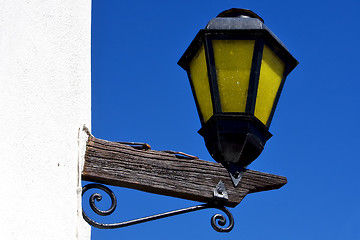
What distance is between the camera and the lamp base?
2326mm

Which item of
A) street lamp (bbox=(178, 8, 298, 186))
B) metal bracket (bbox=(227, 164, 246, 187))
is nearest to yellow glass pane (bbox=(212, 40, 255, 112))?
street lamp (bbox=(178, 8, 298, 186))

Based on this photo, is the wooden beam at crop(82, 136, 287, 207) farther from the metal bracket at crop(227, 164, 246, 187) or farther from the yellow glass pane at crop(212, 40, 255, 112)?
the yellow glass pane at crop(212, 40, 255, 112)

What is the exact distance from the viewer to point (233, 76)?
2336mm

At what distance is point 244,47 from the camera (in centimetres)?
237

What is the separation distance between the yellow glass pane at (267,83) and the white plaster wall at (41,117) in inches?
33.4

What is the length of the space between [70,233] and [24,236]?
0.51 m

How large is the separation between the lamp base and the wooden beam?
57 cm

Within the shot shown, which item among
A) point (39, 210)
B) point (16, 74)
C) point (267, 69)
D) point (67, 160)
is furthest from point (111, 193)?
point (267, 69)

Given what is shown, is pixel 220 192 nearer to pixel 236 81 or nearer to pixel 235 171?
pixel 235 171

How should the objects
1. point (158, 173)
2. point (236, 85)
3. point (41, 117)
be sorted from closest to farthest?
point (236, 85) < point (41, 117) < point (158, 173)

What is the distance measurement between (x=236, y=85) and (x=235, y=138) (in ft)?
0.59

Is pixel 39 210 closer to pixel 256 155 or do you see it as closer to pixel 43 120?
pixel 43 120

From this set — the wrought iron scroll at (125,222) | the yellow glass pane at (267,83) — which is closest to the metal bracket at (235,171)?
the yellow glass pane at (267,83)

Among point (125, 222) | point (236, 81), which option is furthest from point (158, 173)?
point (236, 81)
